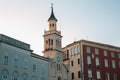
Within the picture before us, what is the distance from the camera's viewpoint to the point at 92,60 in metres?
75.4

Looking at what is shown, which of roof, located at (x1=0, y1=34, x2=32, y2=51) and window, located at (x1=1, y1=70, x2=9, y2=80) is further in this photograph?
roof, located at (x1=0, y1=34, x2=32, y2=51)

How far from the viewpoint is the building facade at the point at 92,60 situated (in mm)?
74000

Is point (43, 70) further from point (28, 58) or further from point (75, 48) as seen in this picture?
point (75, 48)

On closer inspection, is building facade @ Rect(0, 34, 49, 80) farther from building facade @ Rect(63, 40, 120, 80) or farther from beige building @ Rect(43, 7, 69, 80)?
building facade @ Rect(63, 40, 120, 80)

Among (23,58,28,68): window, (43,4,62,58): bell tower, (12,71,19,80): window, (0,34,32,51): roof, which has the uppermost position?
(43,4,62,58): bell tower

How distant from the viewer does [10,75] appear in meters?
49.1

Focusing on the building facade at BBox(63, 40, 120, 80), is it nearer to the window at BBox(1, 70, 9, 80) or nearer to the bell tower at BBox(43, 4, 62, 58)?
the bell tower at BBox(43, 4, 62, 58)

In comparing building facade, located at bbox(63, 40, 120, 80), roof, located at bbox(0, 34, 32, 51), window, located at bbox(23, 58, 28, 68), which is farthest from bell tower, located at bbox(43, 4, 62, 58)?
window, located at bbox(23, 58, 28, 68)

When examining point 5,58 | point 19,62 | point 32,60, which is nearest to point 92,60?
point 32,60

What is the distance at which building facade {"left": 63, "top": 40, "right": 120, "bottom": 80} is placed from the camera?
74.0 m

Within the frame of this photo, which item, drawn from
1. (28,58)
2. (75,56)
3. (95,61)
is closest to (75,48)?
(75,56)

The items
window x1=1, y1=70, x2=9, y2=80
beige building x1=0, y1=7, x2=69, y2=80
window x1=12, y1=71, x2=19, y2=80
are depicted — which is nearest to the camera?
window x1=1, y1=70, x2=9, y2=80

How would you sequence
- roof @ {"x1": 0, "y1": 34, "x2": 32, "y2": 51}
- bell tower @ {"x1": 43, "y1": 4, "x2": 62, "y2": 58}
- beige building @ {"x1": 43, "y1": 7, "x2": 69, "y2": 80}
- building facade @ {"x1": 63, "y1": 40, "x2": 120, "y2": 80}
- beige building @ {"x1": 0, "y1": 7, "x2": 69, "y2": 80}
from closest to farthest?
1. roof @ {"x1": 0, "y1": 34, "x2": 32, "y2": 51}
2. beige building @ {"x1": 0, "y1": 7, "x2": 69, "y2": 80}
3. beige building @ {"x1": 43, "y1": 7, "x2": 69, "y2": 80}
4. bell tower @ {"x1": 43, "y1": 4, "x2": 62, "y2": 58}
5. building facade @ {"x1": 63, "y1": 40, "x2": 120, "y2": 80}

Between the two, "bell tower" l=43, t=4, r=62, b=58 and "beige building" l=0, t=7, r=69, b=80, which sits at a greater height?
"bell tower" l=43, t=4, r=62, b=58
